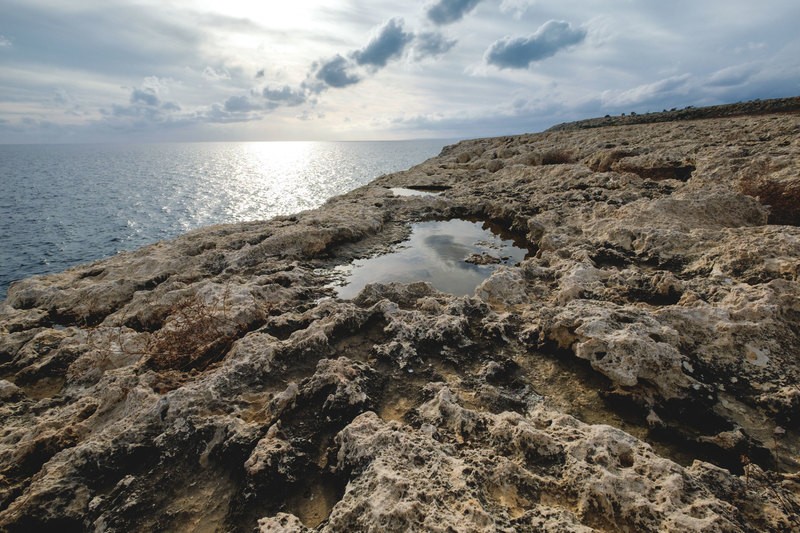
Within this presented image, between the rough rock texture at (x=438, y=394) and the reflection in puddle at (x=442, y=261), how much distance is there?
78.2 inches

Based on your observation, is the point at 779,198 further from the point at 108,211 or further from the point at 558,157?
the point at 108,211

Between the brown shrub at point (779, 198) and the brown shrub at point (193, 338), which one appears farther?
the brown shrub at point (779, 198)

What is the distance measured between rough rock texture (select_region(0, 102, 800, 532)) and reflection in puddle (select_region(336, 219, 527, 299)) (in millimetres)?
1987

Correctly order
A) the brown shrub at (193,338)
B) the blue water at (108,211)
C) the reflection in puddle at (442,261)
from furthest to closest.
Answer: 1. the blue water at (108,211)
2. the reflection in puddle at (442,261)
3. the brown shrub at (193,338)

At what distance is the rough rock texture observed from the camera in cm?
495

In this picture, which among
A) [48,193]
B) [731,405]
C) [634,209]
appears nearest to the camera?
[731,405]

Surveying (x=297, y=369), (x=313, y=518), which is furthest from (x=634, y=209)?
(x=313, y=518)

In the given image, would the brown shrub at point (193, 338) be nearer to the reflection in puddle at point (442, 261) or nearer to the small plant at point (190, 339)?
the small plant at point (190, 339)

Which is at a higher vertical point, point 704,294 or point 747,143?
point 747,143

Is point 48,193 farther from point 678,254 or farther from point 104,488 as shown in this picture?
point 678,254

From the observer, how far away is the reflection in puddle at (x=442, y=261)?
14391mm

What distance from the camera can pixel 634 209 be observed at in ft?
50.5

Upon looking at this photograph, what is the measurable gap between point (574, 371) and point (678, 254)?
22.8 feet

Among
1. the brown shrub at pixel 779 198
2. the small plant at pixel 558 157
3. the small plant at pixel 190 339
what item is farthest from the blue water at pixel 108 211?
the small plant at pixel 558 157
